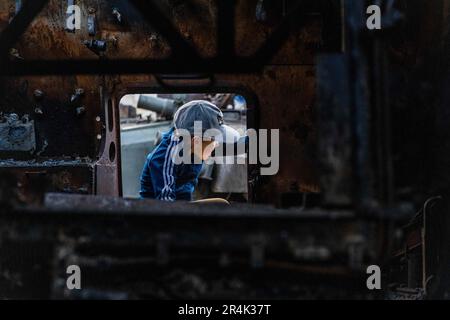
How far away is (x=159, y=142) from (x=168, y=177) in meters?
2.55

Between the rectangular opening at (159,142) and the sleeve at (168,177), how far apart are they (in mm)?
1250

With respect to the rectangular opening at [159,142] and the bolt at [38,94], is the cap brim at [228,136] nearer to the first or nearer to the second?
the rectangular opening at [159,142]

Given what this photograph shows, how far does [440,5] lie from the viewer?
2.81m

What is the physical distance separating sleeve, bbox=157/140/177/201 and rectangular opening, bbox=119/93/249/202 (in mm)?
1250

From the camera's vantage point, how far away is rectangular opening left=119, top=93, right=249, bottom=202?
621 cm

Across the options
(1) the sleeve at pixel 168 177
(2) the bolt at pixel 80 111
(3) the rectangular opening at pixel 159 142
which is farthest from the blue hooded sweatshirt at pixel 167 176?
(3) the rectangular opening at pixel 159 142

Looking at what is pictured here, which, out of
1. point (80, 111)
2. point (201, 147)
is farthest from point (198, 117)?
point (80, 111)

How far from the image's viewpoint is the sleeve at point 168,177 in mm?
3885

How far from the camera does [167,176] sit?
392 cm

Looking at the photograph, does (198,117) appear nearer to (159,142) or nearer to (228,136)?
(228,136)

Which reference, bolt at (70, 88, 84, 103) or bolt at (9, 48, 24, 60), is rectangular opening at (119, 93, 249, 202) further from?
bolt at (9, 48, 24, 60)

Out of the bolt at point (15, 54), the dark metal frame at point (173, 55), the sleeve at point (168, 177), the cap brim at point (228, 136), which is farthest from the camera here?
the cap brim at point (228, 136)
